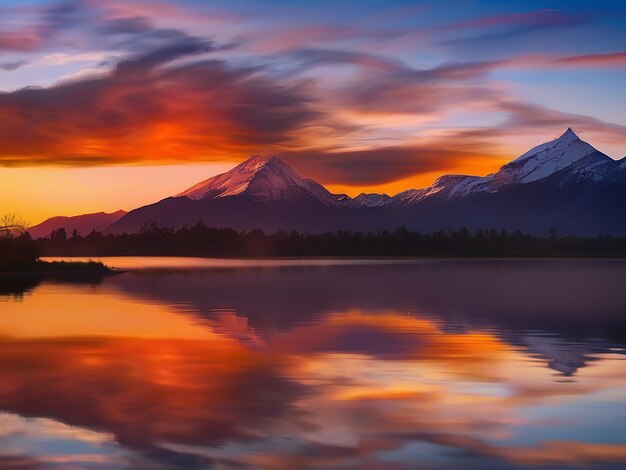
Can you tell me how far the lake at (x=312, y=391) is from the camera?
15102 mm

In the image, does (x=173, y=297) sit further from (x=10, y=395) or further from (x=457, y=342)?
(x=10, y=395)

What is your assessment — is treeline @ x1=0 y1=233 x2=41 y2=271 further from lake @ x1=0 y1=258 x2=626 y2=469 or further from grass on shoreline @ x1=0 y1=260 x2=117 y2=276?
lake @ x1=0 y1=258 x2=626 y2=469

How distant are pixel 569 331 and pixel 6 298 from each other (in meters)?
37.8

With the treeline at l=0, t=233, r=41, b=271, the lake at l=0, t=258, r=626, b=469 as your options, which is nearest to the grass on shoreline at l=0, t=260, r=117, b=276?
the treeline at l=0, t=233, r=41, b=271

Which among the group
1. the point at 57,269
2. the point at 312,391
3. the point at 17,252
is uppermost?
the point at 17,252

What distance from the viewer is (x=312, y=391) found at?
21234 millimetres

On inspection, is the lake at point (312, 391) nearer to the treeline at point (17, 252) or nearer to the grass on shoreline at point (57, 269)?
the grass on shoreline at point (57, 269)

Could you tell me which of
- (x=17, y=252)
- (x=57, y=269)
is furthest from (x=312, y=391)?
(x=57, y=269)

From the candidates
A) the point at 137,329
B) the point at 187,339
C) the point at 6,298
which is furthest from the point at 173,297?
the point at 187,339

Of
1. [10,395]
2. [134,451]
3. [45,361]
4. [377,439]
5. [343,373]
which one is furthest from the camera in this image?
[45,361]

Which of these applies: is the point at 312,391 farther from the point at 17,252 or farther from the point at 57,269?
the point at 57,269

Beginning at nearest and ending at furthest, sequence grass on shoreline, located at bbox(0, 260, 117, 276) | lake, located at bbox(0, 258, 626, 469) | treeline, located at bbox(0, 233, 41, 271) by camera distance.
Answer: lake, located at bbox(0, 258, 626, 469) < treeline, located at bbox(0, 233, 41, 271) < grass on shoreline, located at bbox(0, 260, 117, 276)

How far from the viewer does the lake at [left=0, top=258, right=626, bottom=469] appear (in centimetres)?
1510

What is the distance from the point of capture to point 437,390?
21.4 m
